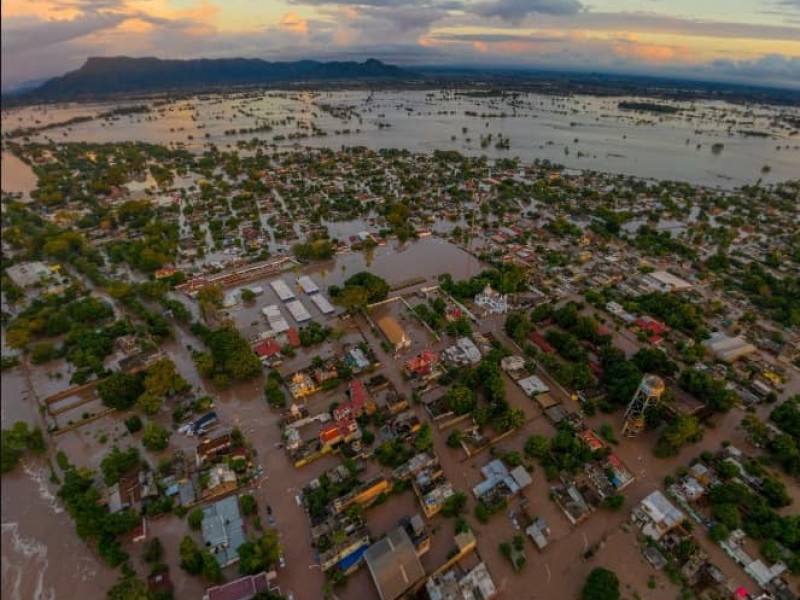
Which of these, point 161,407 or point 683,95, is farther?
point 683,95

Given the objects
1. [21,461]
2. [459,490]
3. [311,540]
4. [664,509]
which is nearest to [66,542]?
[21,461]

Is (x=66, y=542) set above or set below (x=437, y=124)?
below

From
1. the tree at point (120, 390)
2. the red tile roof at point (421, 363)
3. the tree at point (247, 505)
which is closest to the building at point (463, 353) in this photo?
the red tile roof at point (421, 363)

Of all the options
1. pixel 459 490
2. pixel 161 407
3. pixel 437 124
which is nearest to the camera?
pixel 459 490

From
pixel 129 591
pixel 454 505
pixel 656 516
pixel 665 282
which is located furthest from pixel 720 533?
pixel 665 282

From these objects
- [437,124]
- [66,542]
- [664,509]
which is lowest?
[66,542]

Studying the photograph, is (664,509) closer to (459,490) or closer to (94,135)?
(459,490)

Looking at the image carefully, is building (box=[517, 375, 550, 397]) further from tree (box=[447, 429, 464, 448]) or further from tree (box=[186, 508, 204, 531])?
tree (box=[186, 508, 204, 531])
